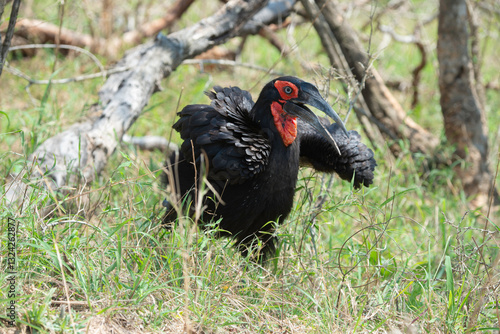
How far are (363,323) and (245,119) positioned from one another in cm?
124

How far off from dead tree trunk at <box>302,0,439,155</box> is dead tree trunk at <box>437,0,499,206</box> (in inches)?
11.3

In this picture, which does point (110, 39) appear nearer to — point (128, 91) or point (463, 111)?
point (128, 91)

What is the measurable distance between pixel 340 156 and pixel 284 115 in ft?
1.87

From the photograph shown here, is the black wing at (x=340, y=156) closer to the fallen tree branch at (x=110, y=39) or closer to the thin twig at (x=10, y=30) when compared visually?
the thin twig at (x=10, y=30)

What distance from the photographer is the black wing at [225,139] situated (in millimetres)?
2533

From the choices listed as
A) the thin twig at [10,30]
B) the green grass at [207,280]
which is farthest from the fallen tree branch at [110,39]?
the thin twig at [10,30]

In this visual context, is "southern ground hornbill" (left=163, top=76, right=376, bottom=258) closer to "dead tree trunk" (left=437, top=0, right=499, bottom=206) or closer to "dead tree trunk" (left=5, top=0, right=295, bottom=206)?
"dead tree trunk" (left=5, top=0, right=295, bottom=206)

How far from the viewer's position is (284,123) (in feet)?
8.61

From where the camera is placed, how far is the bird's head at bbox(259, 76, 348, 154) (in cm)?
260

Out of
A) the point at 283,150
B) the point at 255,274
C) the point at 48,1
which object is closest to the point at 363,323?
the point at 255,274

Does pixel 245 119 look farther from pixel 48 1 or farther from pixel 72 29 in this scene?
pixel 48 1

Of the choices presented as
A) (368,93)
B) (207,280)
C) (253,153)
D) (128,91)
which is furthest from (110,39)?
(207,280)

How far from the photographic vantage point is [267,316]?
2.26 m

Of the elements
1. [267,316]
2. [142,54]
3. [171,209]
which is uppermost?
[142,54]
